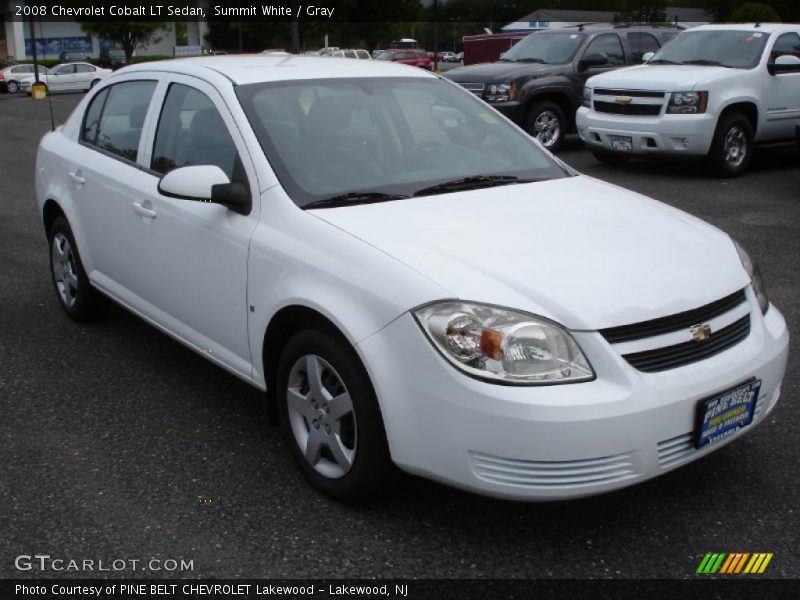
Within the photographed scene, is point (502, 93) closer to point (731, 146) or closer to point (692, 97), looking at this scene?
point (692, 97)

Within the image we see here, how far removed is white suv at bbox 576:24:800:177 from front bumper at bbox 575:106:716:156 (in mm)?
12

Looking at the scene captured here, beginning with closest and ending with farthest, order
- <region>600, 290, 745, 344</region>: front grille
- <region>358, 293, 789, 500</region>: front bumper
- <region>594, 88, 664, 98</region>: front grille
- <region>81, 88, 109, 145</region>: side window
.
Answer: <region>358, 293, 789, 500</region>: front bumper, <region>600, 290, 745, 344</region>: front grille, <region>81, 88, 109, 145</region>: side window, <region>594, 88, 664, 98</region>: front grille

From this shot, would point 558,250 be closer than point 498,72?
Yes

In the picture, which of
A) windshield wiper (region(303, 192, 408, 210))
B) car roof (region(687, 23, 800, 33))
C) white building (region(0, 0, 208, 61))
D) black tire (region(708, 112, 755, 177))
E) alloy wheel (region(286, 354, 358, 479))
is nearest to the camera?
alloy wheel (region(286, 354, 358, 479))

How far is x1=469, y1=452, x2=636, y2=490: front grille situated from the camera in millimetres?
2896

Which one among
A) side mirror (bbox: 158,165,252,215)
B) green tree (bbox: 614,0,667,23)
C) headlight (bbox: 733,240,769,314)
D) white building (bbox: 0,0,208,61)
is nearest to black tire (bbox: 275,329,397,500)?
side mirror (bbox: 158,165,252,215)

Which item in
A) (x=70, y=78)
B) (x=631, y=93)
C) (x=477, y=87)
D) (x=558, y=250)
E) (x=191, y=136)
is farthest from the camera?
(x=70, y=78)

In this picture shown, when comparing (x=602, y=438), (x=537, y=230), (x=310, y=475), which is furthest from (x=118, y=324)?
(x=602, y=438)

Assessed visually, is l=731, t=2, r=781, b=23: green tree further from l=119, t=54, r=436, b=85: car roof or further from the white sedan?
l=119, t=54, r=436, b=85: car roof

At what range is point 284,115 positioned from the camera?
4.03 meters

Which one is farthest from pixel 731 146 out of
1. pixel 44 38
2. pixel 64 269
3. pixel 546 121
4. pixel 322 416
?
pixel 44 38

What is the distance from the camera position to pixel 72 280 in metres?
5.67

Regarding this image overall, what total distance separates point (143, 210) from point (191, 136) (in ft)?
1.44

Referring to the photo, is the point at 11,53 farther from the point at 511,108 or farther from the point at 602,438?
the point at 602,438
